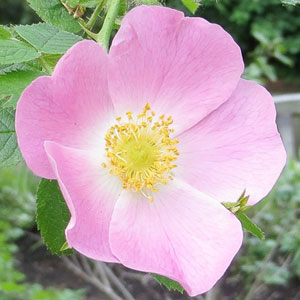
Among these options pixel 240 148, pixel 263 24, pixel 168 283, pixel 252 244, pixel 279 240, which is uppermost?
pixel 240 148

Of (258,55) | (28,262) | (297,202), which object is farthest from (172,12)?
(28,262)

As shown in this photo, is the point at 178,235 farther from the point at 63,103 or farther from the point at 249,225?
the point at 63,103

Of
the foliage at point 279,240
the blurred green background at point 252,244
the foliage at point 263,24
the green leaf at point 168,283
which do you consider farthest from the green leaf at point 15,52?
the foliage at point 263,24

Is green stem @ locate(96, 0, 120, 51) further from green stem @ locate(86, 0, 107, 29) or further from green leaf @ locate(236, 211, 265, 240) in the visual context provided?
green leaf @ locate(236, 211, 265, 240)

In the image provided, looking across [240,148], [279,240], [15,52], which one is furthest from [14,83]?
[279,240]

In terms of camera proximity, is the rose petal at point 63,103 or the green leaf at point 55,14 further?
the green leaf at point 55,14

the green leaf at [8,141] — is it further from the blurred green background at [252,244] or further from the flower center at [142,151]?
the blurred green background at [252,244]
